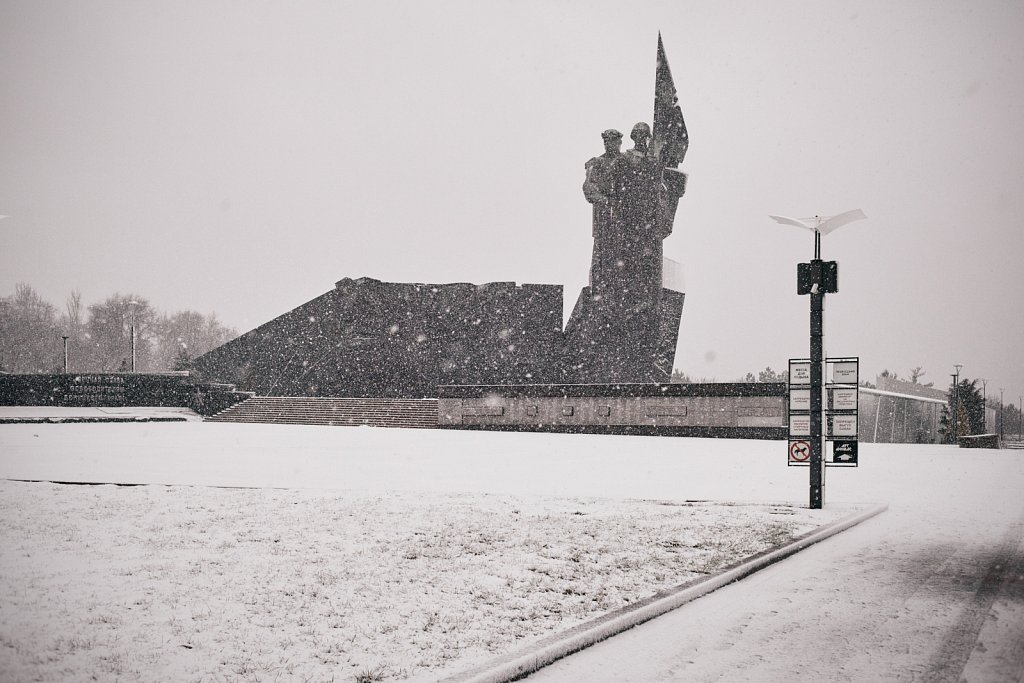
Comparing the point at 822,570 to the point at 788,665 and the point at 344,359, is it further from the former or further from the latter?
the point at 344,359

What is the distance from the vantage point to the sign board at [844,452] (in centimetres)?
1198

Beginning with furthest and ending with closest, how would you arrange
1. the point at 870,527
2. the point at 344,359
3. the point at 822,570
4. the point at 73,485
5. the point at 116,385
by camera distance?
the point at 116,385 < the point at 344,359 < the point at 73,485 < the point at 870,527 < the point at 822,570

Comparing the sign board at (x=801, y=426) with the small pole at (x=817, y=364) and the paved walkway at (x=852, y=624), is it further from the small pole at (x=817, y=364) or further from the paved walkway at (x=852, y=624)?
the paved walkway at (x=852, y=624)

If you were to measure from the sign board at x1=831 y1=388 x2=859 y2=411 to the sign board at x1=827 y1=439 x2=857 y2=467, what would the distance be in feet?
1.69

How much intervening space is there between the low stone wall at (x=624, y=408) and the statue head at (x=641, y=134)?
42.3 feet

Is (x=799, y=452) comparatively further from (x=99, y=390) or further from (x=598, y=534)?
(x=99, y=390)

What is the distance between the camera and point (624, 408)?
101 feet

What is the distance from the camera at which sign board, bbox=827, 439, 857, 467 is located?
12.0m

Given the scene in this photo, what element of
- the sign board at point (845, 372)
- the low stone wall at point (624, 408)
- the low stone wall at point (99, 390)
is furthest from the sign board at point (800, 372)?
the low stone wall at point (99, 390)

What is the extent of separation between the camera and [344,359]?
43906mm

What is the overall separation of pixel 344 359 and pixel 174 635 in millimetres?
39575

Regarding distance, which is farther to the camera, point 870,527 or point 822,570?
point 870,527

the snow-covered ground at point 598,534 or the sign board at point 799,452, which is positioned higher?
the sign board at point 799,452

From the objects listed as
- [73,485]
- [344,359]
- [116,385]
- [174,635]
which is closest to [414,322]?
[344,359]
